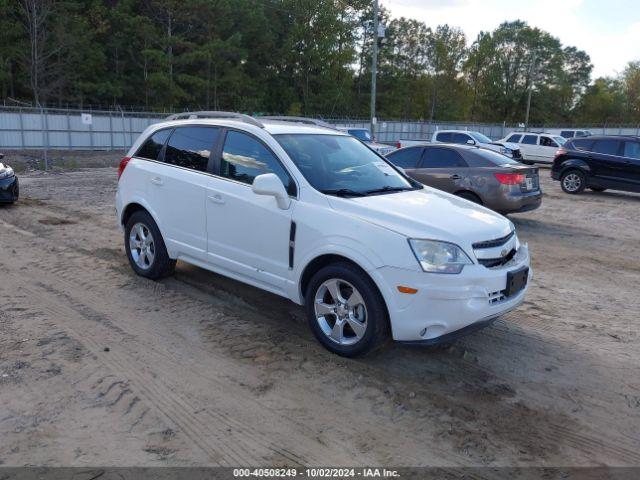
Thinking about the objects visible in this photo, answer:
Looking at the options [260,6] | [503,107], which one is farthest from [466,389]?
[503,107]

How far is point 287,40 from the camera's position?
53594 millimetres

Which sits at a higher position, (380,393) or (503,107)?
(503,107)

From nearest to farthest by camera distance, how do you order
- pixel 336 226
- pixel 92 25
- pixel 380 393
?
1. pixel 380 393
2. pixel 336 226
3. pixel 92 25

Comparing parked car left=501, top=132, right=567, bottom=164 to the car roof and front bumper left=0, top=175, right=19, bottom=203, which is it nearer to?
front bumper left=0, top=175, right=19, bottom=203

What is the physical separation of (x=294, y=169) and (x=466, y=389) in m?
2.26

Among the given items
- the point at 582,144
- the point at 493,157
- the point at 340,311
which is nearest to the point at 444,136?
the point at 582,144

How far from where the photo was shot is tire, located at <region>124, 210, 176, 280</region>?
5.94m

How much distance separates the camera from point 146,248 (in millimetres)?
6156

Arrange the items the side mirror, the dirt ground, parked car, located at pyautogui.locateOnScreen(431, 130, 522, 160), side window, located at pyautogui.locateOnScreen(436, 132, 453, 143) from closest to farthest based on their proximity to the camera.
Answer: the dirt ground < the side mirror < parked car, located at pyautogui.locateOnScreen(431, 130, 522, 160) < side window, located at pyautogui.locateOnScreen(436, 132, 453, 143)

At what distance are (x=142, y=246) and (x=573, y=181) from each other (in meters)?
13.8

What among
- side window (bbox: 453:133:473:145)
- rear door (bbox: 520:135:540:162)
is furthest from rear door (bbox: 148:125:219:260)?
rear door (bbox: 520:135:540:162)

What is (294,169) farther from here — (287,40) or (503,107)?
(503,107)

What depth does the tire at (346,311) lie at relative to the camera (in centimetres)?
405

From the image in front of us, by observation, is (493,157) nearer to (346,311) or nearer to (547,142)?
(346,311)
